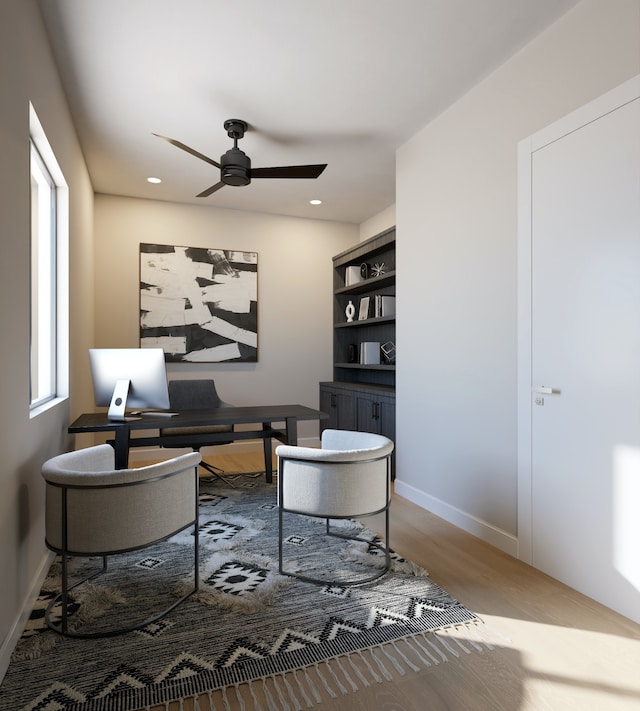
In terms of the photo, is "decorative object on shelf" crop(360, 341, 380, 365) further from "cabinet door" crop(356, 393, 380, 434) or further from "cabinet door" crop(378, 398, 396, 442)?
"cabinet door" crop(378, 398, 396, 442)

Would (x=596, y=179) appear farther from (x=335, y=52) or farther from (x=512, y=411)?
(x=335, y=52)

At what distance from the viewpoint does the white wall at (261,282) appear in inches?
189

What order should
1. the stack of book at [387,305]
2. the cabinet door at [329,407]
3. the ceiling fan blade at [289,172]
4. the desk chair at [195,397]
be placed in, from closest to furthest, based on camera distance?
the ceiling fan blade at [289,172]
the desk chair at [195,397]
the stack of book at [387,305]
the cabinet door at [329,407]

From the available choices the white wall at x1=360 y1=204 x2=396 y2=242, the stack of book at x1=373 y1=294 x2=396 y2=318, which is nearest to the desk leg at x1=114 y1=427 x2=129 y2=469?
the stack of book at x1=373 y1=294 x2=396 y2=318

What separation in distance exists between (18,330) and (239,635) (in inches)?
58.3

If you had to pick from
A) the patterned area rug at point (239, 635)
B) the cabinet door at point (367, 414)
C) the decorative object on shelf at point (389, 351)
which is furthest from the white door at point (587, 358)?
the decorative object on shelf at point (389, 351)

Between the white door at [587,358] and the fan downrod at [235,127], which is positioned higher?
the fan downrod at [235,127]

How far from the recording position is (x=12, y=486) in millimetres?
1815

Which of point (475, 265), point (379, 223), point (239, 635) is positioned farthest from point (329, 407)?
point (239, 635)

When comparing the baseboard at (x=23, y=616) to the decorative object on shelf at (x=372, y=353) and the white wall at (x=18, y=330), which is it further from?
the decorative object on shelf at (x=372, y=353)

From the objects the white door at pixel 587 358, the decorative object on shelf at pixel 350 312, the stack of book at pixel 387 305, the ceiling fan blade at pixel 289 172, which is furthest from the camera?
the decorative object on shelf at pixel 350 312

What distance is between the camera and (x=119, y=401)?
297 cm

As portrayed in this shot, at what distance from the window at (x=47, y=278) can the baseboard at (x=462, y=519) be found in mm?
2477

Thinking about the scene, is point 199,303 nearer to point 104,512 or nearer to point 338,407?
point 338,407
